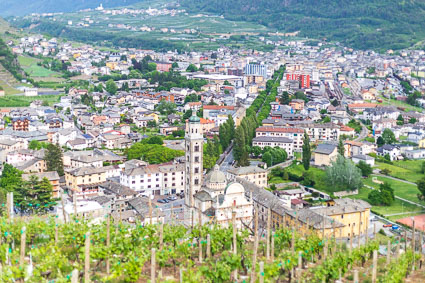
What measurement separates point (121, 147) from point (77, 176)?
12.1 m

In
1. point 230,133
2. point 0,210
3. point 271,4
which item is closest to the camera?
point 0,210

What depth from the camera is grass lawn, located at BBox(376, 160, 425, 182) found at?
34031 mm

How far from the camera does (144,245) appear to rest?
14.2 meters

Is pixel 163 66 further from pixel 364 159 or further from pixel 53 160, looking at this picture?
pixel 53 160

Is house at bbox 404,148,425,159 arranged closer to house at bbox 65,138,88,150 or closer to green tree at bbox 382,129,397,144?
green tree at bbox 382,129,397,144

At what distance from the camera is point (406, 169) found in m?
35.9

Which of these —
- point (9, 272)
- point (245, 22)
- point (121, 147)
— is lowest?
point (121, 147)

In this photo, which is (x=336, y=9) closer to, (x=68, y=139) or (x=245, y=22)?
(x=245, y=22)

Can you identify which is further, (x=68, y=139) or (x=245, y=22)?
(x=245, y=22)

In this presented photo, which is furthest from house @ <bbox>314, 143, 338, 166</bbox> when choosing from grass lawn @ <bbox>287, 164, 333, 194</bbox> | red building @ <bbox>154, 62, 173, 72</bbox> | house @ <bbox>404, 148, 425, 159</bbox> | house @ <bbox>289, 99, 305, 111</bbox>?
red building @ <bbox>154, 62, 173, 72</bbox>

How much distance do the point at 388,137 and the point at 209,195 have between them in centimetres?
2285

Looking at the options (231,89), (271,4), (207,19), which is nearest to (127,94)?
(231,89)

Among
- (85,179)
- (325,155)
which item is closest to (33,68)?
(85,179)

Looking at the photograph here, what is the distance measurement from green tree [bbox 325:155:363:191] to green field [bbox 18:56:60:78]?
53104 mm
